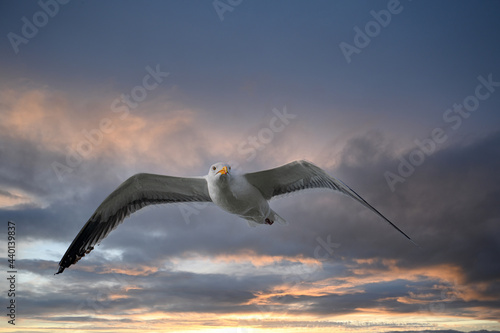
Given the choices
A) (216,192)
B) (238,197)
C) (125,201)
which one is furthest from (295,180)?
(125,201)

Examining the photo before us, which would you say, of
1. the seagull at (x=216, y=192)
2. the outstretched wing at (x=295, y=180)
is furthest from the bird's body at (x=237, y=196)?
the outstretched wing at (x=295, y=180)

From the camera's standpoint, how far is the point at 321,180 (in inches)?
394

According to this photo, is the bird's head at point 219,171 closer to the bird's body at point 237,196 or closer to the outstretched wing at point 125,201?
the bird's body at point 237,196

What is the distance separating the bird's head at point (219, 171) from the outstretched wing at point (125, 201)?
1.39 m

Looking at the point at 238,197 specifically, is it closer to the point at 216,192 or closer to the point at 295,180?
the point at 216,192

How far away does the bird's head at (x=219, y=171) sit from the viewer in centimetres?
866

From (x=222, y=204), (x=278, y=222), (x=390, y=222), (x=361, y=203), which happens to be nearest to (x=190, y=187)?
(x=222, y=204)

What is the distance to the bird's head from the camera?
866 cm

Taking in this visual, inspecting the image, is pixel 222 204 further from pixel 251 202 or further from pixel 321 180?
pixel 321 180

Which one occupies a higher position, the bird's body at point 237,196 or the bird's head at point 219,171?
the bird's head at point 219,171

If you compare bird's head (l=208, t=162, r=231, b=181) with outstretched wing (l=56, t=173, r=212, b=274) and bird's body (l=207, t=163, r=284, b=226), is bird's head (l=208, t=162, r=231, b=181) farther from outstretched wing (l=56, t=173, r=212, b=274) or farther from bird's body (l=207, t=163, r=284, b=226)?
outstretched wing (l=56, t=173, r=212, b=274)

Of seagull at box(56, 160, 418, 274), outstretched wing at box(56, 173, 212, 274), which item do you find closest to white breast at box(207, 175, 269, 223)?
seagull at box(56, 160, 418, 274)

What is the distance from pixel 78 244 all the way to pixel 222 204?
4377 mm

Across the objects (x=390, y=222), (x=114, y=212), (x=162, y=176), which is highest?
(x=162, y=176)
